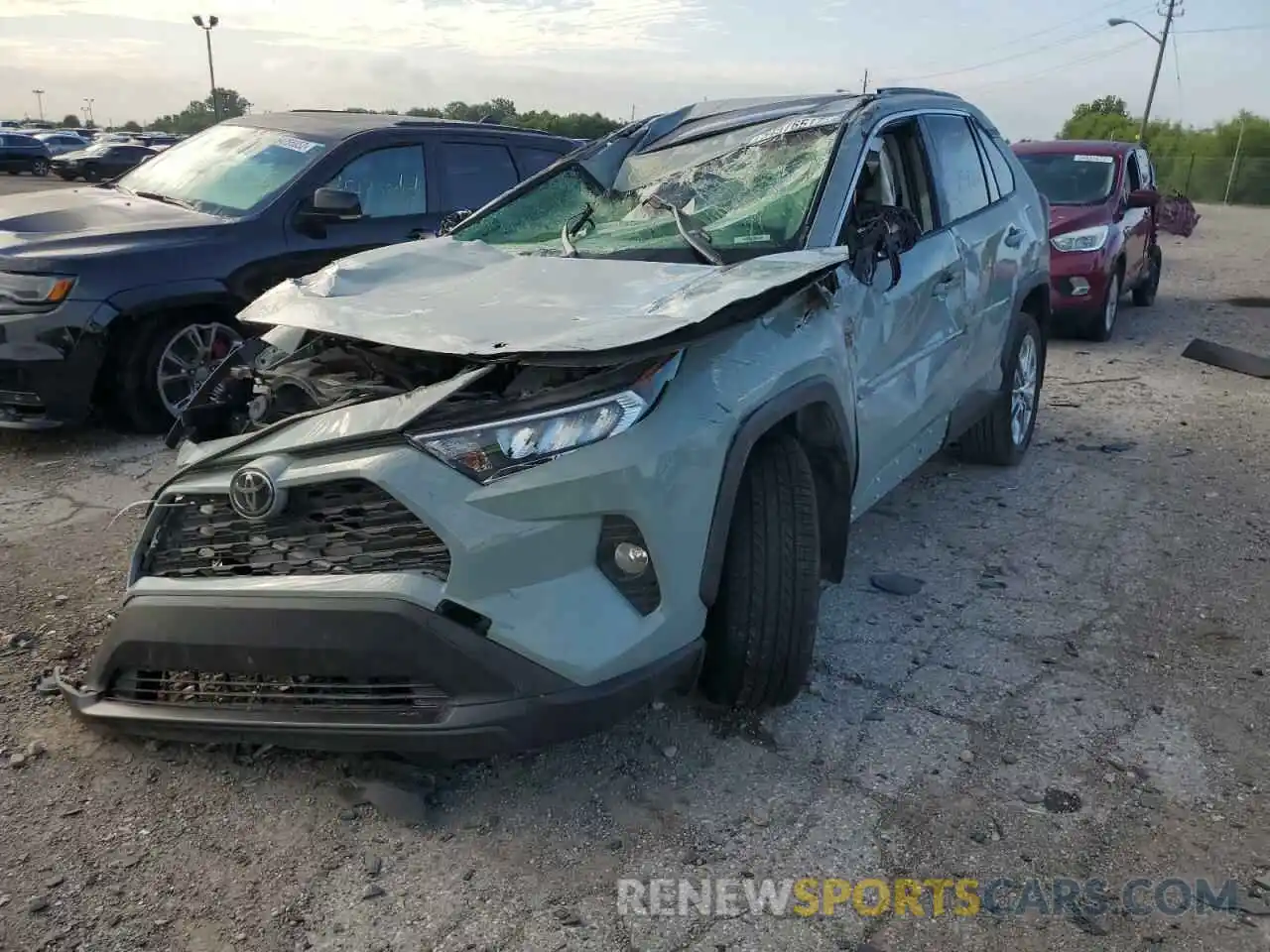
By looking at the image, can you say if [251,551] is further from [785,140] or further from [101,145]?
[101,145]

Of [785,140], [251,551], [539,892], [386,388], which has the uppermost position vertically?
[785,140]

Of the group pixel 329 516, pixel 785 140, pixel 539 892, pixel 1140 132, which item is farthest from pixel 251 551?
pixel 1140 132

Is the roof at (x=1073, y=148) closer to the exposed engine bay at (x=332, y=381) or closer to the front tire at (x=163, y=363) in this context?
the front tire at (x=163, y=363)

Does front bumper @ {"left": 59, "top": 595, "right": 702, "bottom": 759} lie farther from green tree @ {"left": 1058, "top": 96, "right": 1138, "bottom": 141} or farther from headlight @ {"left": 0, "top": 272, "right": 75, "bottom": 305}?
green tree @ {"left": 1058, "top": 96, "right": 1138, "bottom": 141}

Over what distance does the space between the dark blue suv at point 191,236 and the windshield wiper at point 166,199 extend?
12 mm

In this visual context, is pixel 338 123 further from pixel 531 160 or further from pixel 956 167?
pixel 956 167

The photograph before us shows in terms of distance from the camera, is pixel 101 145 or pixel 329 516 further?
pixel 101 145

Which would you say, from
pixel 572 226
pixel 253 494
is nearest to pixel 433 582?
pixel 253 494

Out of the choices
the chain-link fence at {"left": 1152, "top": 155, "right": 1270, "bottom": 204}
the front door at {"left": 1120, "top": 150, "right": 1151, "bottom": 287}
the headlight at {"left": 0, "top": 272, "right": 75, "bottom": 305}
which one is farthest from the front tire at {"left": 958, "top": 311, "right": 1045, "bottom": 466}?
the chain-link fence at {"left": 1152, "top": 155, "right": 1270, "bottom": 204}

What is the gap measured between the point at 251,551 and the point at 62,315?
331 centimetres

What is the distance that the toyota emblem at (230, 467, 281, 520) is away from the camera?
253 centimetres

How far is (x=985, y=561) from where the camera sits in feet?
15.0

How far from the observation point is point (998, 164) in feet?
17.6

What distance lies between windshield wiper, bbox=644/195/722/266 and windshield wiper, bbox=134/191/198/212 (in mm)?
3604
